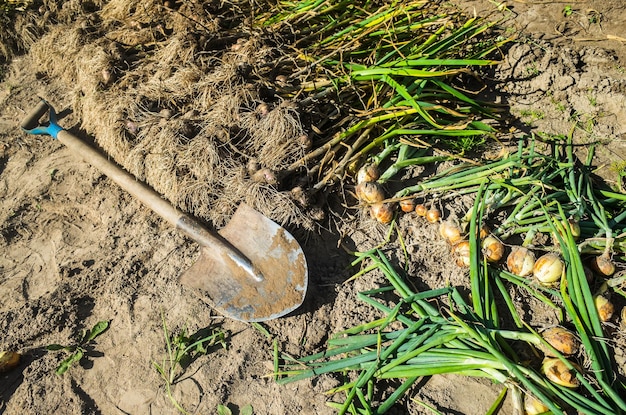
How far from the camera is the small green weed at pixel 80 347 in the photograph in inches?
95.1

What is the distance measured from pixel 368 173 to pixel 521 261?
980 mm

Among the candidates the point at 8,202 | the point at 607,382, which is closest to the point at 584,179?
the point at 607,382

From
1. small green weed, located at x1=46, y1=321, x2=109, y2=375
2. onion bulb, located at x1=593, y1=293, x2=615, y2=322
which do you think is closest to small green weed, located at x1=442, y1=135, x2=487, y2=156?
onion bulb, located at x1=593, y1=293, x2=615, y2=322

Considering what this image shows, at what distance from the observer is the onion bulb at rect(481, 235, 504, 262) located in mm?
2402

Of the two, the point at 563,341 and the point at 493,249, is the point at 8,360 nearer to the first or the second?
the point at 493,249

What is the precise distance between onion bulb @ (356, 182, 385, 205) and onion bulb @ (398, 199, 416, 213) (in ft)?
0.39

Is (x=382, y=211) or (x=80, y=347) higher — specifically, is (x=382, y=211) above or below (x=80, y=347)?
below

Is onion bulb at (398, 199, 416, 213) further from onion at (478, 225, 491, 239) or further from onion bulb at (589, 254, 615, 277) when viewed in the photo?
onion bulb at (589, 254, 615, 277)

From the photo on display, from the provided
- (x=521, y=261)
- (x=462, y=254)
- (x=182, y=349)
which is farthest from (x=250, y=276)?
(x=521, y=261)

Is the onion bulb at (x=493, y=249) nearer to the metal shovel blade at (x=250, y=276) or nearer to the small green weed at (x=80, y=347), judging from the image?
the metal shovel blade at (x=250, y=276)

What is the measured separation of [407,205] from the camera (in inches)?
108

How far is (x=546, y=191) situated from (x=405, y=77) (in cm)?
113

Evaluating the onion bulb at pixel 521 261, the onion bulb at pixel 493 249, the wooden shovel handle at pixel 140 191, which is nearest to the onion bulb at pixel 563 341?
the onion bulb at pixel 521 261

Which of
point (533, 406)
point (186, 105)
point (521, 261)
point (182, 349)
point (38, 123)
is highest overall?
point (38, 123)
